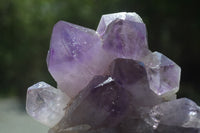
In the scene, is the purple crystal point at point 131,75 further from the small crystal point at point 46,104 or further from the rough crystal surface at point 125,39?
the small crystal point at point 46,104

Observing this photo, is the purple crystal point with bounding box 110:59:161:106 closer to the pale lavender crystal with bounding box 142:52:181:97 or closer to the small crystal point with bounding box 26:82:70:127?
the pale lavender crystal with bounding box 142:52:181:97

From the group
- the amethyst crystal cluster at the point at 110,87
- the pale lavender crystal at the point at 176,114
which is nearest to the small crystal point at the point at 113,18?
the amethyst crystal cluster at the point at 110,87

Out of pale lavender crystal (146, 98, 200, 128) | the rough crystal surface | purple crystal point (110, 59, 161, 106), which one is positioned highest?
the rough crystal surface

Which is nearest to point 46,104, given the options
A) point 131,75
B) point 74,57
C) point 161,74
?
point 74,57

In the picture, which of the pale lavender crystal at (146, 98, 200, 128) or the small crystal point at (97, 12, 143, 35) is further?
the small crystal point at (97, 12, 143, 35)

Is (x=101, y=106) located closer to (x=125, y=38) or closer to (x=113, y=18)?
(x=125, y=38)

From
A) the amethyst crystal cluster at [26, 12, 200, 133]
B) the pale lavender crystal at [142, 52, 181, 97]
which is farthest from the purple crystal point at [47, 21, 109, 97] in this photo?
the pale lavender crystal at [142, 52, 181, 97]
